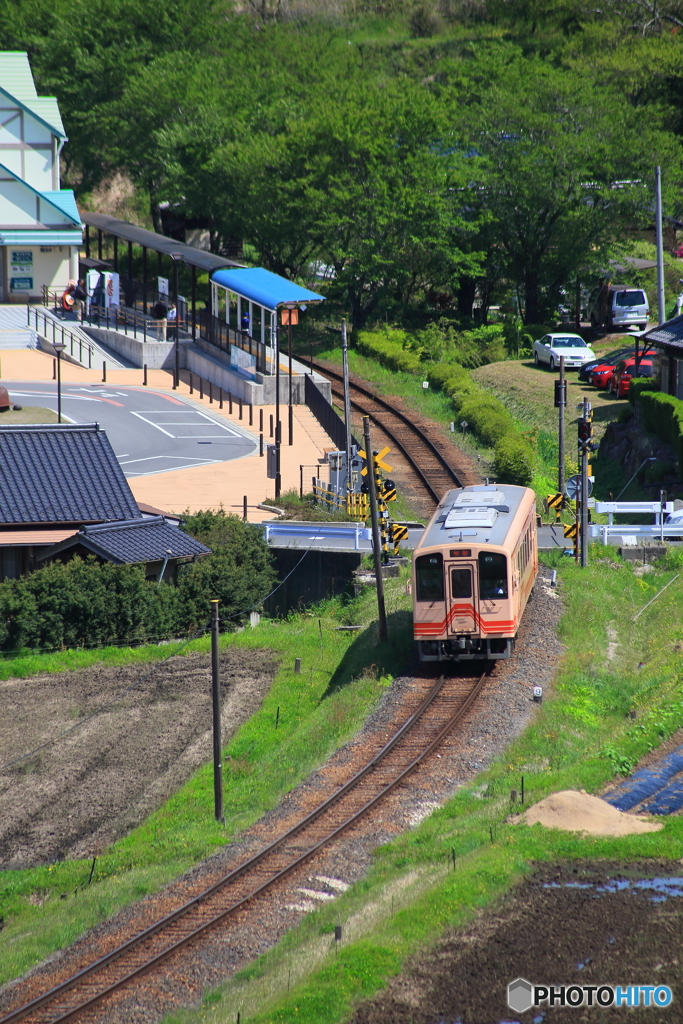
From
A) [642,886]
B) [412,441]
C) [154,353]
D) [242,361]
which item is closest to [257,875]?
[642,886]

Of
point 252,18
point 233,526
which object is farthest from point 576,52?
point 233,526

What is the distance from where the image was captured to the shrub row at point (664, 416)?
38594mm

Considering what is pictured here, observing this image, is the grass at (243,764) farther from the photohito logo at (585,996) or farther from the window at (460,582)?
the photohito logo at (585,996)

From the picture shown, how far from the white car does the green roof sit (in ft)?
94.4

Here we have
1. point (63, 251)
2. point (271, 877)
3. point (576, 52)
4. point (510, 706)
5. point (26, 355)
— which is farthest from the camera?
point (576, 52)

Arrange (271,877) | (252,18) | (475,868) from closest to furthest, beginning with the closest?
1. (475,868)
2. (271,877)
3. (252,18)

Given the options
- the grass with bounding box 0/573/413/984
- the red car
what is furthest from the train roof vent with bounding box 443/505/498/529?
the red car

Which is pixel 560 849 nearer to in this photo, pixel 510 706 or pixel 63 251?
pixel 510 706

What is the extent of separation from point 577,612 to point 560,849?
11.5 metres

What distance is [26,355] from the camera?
56.8 m

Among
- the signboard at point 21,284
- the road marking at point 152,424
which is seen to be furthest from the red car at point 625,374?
the signboard at point 21,284

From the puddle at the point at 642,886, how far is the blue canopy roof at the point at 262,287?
1310 inches

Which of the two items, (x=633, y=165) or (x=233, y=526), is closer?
(x=233, y=526)

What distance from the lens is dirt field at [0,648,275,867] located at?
22.0 m
